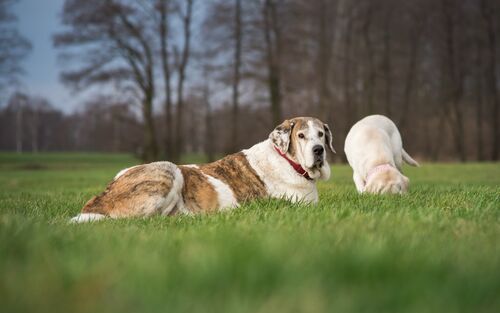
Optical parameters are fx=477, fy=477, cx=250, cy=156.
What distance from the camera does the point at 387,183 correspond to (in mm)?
7270

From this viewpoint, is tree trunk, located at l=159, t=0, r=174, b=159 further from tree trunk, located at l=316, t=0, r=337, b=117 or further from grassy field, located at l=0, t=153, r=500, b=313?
grassy field, located at l=0, t=153, r=500, b=313

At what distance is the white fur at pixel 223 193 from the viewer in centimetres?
602

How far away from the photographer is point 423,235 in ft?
10.6

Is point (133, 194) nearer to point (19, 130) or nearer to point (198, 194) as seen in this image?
point (198, 194)

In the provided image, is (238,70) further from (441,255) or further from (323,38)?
(441,255)

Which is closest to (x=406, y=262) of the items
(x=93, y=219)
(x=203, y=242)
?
(x=203, y=242)

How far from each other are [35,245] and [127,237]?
2.88ft

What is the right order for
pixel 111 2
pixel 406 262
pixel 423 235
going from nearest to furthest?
pixel 406 262 → pixel 423 235 → pixel 111 2

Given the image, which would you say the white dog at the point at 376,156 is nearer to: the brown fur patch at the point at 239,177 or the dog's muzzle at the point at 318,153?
the dog's muzzle at the point at 318,153

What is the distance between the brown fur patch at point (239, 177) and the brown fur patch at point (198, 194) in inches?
8.2

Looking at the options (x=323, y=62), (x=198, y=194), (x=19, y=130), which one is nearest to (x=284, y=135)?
(x=198, y=194)

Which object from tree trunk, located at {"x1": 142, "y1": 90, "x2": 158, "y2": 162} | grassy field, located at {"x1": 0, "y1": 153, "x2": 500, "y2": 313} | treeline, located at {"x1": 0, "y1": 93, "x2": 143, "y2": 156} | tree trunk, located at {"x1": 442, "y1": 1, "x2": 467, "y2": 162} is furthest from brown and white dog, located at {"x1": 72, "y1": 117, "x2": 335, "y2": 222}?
treeline, located at {"x1": 0, "y1": 93, "x2": 143, "y2": 156}

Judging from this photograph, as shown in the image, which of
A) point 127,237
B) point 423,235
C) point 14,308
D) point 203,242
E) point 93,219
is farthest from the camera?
point 93,219

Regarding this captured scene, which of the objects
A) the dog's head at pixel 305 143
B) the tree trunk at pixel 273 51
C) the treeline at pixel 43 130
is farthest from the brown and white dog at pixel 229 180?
the treeline at pixel 43 130
